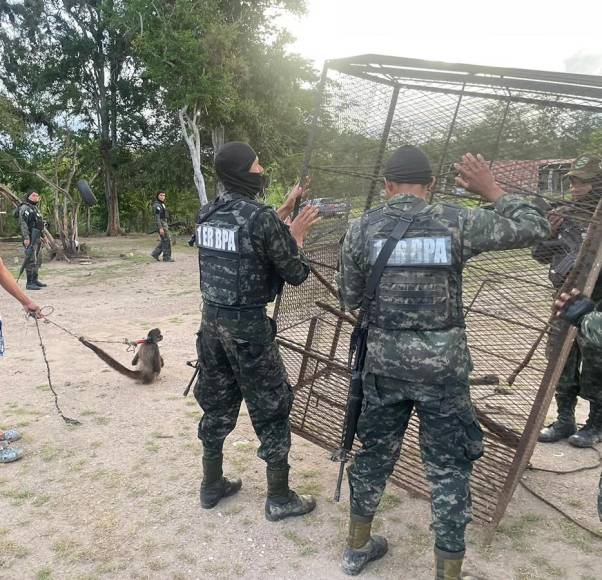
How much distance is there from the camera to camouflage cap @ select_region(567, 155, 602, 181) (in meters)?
2.74

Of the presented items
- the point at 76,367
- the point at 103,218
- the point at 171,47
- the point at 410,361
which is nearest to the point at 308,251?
the point at 410,361

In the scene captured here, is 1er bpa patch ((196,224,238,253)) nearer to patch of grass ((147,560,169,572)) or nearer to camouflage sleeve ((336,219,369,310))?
camouflage sleeve ((336,219,369,310))

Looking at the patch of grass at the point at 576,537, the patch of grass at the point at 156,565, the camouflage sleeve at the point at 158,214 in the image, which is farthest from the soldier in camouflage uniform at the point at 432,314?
the camouflage sleeve at the point at 158,214

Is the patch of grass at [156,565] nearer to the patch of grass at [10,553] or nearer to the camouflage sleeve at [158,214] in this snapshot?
the patch of grass at [10,553]

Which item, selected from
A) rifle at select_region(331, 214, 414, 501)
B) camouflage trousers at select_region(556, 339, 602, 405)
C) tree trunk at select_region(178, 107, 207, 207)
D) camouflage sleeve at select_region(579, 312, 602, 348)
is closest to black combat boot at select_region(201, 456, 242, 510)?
rifle at select_region(331, 214, 414, 501)

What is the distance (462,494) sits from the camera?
220cm

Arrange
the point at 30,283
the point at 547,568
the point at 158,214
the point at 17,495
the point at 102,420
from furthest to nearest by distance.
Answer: the point at 158,214 → the point at 30,283 → the point at 102,420 → the point at 17,495 → the point at 547,568

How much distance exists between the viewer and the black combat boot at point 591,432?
3.56 meters

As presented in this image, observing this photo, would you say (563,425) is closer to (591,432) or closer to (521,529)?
(591,432)

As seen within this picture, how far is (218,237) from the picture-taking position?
2.59 meters

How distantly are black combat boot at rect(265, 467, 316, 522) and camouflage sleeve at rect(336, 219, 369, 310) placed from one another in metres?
1.07

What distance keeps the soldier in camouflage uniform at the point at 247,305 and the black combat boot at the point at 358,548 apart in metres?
0.47

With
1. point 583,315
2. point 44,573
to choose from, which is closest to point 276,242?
point 583,315

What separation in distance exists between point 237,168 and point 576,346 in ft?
8.60
